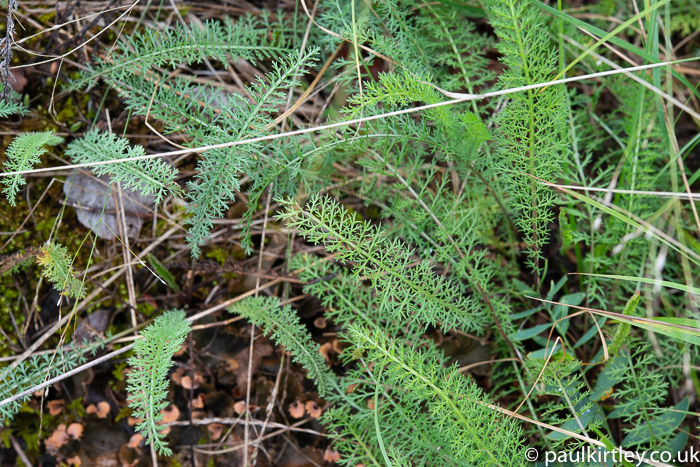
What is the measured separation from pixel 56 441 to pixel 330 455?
4.08 ft

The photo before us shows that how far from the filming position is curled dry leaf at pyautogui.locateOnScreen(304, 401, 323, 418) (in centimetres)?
211

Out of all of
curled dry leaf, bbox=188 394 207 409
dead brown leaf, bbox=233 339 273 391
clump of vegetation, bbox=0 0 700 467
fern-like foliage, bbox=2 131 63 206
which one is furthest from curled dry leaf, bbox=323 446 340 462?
fern-like foliage, bbox=2 131 63 206

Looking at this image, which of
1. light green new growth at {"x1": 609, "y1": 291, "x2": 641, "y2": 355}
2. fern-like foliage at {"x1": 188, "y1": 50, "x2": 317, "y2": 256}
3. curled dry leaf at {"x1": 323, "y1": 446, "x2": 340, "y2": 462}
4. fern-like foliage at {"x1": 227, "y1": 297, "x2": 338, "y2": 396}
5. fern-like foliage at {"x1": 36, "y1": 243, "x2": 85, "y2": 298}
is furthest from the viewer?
curled dry leaf at {"x1": 323, "y1": 446, "x2": 340, "y2": 462}

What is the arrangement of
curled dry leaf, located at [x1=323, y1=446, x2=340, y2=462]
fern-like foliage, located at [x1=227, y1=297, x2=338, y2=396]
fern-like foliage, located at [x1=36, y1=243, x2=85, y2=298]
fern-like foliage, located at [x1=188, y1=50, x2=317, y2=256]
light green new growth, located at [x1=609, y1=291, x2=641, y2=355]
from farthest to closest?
1. curled dry leaf, located at [x1=323, y1=446, x2=340, y2=462]
2. fern-like foliage, located at [x1=227, y1=297, x2=338, y2=396]
3. fern-like foliage, located at [x1=36, y1=243, x2=85, y2=298]
4. fern-like foliage, located at [x1=188, y1=50, x2=317, y2=256]
5. light green new growth, located at [x1=609, y1=291, x2=641, y2=355]

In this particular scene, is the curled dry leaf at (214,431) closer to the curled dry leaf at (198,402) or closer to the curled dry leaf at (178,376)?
the curled dry leaf at (198,402)

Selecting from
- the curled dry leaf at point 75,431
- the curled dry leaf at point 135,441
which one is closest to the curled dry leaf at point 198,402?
the curled dry leaf at point 135,441

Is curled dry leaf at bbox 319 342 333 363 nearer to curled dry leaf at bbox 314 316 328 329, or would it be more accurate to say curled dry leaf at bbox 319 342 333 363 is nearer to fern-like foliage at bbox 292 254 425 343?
curled dry leaf at bbox 314 316 328 329

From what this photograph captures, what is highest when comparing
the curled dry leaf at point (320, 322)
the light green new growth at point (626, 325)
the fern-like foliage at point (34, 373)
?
the light green new growth at point (626, 325)

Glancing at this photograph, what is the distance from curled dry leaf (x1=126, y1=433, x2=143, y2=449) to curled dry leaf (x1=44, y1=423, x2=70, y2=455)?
28cm

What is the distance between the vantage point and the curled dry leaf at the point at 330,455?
208 cm

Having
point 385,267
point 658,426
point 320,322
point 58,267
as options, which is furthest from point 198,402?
point 658,426

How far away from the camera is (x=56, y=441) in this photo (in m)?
2.10

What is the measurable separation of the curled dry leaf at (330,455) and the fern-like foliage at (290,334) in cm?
36

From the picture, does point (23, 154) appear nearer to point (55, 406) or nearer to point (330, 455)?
point (55, 406)
